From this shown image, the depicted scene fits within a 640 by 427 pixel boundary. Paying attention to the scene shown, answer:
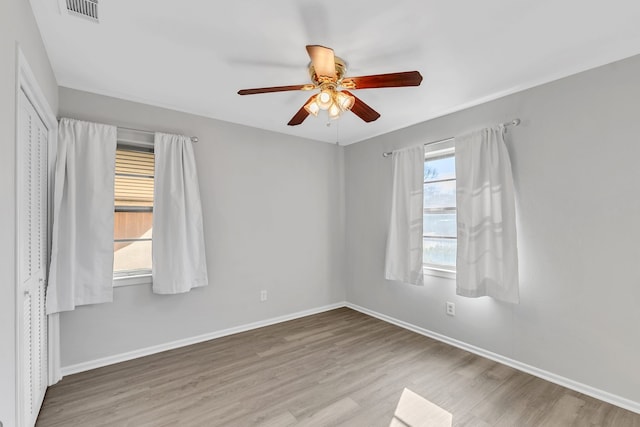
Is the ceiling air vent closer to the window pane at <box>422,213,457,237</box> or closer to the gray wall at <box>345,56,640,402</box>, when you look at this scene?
the gray wall at <box>345,56,640,402</box>

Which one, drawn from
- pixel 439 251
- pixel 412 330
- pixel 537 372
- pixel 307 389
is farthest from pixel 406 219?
pixel 307 389

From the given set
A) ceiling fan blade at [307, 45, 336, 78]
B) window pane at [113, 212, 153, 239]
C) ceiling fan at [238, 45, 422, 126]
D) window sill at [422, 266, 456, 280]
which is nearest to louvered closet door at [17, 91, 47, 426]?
window pane at [113, 212, 153, 239]

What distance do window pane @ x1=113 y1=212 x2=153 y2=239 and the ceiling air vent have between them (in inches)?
67.6

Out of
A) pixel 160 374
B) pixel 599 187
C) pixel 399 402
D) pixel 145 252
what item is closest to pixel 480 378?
pixel 399 402

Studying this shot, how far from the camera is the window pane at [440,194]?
322cm

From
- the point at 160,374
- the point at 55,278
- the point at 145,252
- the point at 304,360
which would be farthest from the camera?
the point at 145,252

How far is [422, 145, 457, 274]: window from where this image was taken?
10.6ft

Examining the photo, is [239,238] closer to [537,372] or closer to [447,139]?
[447,139]

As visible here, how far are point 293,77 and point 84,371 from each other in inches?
123

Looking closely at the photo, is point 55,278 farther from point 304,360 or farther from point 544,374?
point 544,374

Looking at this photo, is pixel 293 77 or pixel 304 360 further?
pixel 304 360

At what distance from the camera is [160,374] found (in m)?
2.53

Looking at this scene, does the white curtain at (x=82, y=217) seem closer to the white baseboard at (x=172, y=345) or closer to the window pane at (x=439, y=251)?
the white baseboard at (x=172, y=345)

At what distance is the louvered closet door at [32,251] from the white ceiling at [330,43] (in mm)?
646
